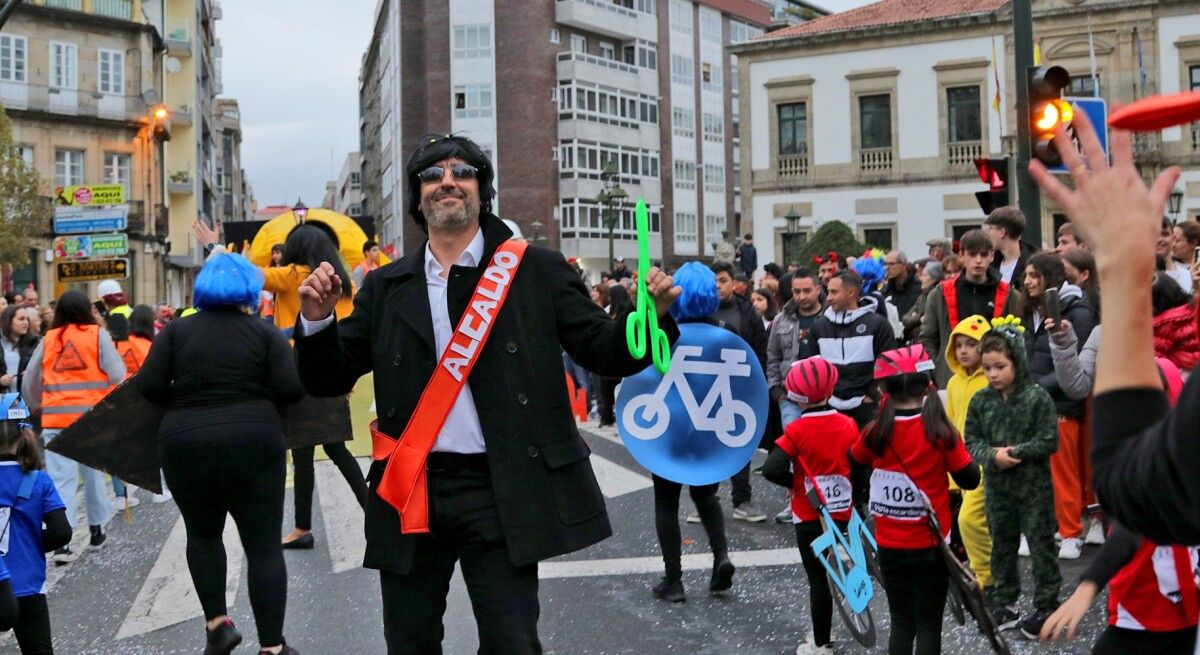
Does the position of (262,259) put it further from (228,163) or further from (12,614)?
(228,163)

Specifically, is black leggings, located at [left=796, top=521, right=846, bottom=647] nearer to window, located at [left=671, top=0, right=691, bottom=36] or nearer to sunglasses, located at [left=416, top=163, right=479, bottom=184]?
sunglasses, located at [left=416, top=163, right=479, bottom=184]

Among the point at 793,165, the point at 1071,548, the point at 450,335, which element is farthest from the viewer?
the point at 793,165

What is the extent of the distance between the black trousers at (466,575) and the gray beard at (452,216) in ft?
2.34

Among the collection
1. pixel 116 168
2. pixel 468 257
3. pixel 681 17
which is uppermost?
pixel 681 17

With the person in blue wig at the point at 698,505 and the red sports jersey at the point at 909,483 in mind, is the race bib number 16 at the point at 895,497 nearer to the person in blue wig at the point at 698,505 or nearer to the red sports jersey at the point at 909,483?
the red sports jersey at the point at 909,483

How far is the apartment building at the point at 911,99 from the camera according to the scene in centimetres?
4209

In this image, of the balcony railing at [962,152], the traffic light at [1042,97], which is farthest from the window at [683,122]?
the traffic light at [1042,97]

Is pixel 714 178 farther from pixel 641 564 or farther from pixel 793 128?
pixel 641 564

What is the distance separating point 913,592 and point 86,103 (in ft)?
164

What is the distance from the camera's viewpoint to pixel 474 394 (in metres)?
3.97

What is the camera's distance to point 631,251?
67.4m

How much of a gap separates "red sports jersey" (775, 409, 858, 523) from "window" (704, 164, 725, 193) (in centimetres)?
6711

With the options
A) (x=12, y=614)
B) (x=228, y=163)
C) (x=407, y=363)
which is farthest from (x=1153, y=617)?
(x=228, y=163)

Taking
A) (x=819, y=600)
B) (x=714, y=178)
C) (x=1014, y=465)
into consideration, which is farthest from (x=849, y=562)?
(x=714, y=178)
